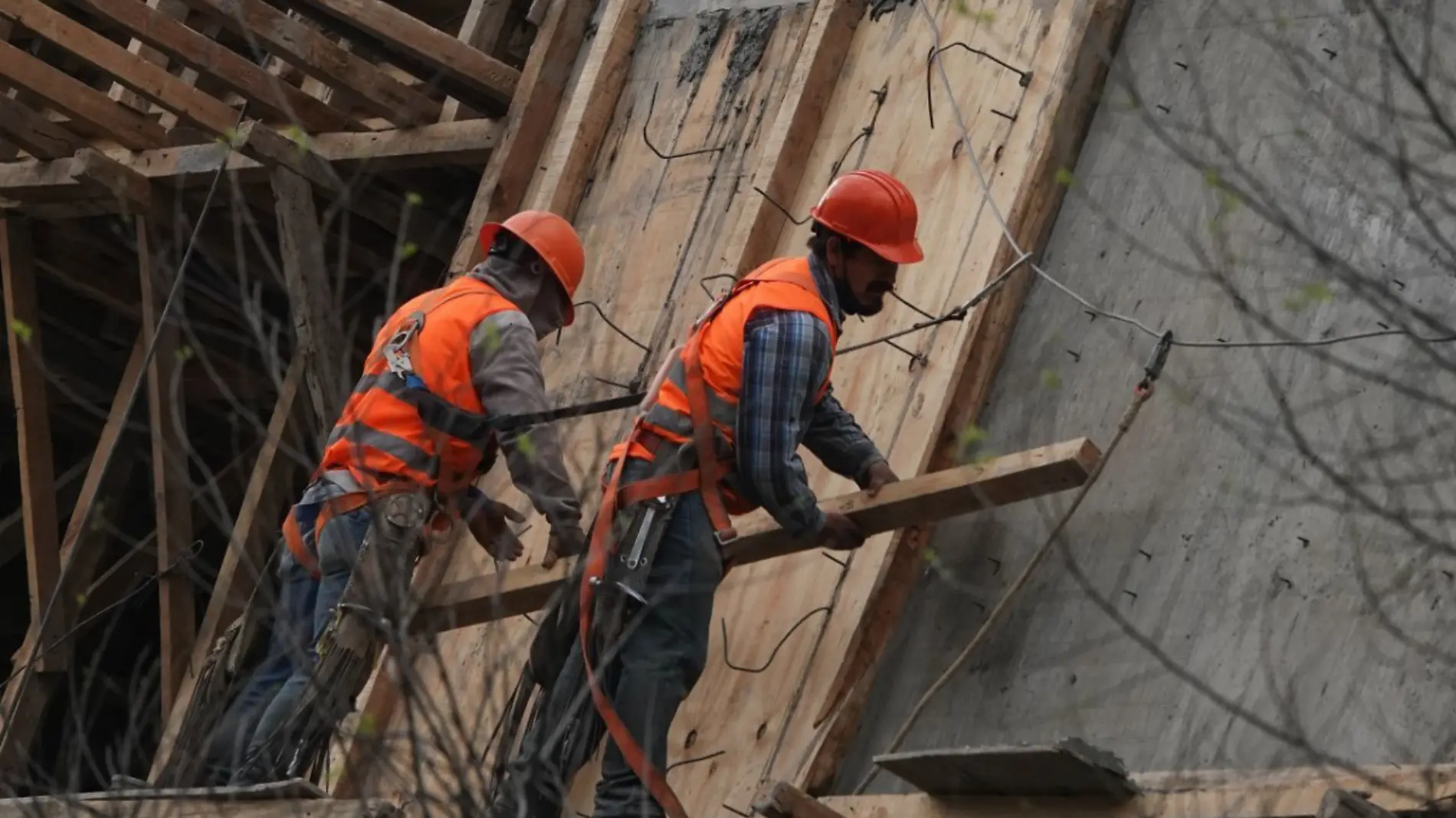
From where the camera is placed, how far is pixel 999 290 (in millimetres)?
8445

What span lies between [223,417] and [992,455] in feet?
23.2

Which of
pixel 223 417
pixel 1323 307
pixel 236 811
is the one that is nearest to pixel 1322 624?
pixel 1323 307

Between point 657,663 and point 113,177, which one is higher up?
point 113,177

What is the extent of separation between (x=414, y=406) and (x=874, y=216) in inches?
64.1

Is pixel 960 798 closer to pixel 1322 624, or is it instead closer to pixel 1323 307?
Result: pixel 1322 624

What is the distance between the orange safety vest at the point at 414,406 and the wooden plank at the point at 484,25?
11.8ft

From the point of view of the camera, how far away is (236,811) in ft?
23.1

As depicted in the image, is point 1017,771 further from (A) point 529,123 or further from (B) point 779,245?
(A) point 529,123

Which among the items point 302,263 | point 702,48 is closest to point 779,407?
point 702,48

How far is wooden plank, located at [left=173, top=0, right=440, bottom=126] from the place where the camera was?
36.4 feet

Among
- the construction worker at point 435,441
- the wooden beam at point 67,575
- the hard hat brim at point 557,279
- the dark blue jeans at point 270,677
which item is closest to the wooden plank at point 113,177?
the wooden beam at point 67,575

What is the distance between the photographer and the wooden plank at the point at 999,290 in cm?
799

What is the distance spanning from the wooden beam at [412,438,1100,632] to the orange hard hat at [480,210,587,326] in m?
1.03

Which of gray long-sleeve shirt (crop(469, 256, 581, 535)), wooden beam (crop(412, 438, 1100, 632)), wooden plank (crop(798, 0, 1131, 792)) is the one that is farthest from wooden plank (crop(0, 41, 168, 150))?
wooden plank (crop(798, 0, 1131, 792))
